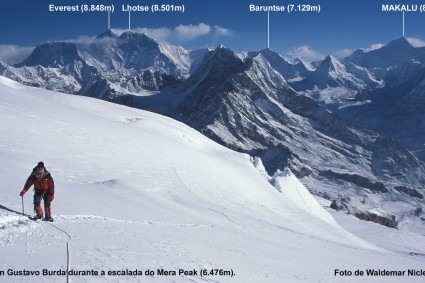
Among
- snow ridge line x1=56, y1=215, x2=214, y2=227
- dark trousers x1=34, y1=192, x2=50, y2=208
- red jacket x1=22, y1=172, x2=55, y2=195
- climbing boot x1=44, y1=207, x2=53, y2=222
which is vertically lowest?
snow ridge line x1=56, y1=215, x2=214, y2=227

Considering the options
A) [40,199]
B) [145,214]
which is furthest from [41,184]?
[145,214]

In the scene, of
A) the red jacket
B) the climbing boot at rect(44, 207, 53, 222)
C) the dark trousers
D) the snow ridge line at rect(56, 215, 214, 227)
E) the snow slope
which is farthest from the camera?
the snow ridge line at rect(56, 215, 214, 227)

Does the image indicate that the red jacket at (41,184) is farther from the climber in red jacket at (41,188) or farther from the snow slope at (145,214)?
the snow slope at (145,214)

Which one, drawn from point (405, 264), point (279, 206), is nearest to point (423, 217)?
point (279, 206)

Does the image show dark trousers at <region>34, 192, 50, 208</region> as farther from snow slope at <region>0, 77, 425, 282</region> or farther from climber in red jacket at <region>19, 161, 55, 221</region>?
snow slope at <region>0, 77, 425, 282</region>

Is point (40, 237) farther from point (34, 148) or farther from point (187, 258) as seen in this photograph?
point (34, 148)

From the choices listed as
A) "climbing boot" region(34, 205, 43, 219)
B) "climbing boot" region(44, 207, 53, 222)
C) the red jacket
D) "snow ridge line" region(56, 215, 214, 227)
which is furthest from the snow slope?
the red jacket

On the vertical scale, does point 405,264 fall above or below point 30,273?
below

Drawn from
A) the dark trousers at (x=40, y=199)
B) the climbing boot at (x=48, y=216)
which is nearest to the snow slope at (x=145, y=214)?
the climbing boot at (x=48, y=216)

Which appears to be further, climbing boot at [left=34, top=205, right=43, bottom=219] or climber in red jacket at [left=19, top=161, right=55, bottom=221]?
climber in red jacket at [left=19, top=161, right=55, bottom=221]
